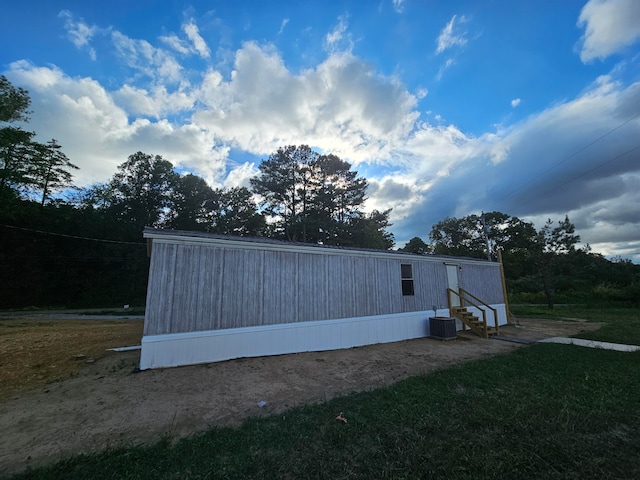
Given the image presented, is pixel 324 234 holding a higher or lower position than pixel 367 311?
higher

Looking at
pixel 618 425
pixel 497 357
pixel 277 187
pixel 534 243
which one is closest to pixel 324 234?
pixel 277 187

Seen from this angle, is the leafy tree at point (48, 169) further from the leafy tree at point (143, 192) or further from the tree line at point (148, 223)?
the leafy tree at point (143, 192)

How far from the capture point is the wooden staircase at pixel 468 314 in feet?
31.0

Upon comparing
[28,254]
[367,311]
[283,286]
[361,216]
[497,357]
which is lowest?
[497,357]

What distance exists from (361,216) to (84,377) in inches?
971

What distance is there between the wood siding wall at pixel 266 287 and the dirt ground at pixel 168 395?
105 cm

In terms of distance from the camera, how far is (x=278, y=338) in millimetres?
6871

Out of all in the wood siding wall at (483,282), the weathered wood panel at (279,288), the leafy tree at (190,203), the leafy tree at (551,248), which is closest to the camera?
the weathered wood panel at (279,288)

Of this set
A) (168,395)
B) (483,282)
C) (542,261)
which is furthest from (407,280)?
(542,261)

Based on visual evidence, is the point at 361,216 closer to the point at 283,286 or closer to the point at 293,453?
the point at 283,286

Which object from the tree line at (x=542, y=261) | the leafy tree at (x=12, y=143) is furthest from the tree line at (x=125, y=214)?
the tree line at (x=542, y=261)

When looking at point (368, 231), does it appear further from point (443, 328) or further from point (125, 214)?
point (125, 214)

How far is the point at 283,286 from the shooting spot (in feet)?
23.5

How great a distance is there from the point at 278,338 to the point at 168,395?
2.92 metres
